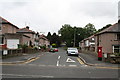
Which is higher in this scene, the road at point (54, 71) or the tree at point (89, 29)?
the tree at point (89, 29)

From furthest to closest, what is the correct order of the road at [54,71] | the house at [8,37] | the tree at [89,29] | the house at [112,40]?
the tree at [89,29]
the house at [8,37]
the house at [112,40]
the road at [54,71]

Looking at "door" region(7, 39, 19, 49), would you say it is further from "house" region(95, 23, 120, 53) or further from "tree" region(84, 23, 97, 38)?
"tree" region(84, 23, 97, 38)

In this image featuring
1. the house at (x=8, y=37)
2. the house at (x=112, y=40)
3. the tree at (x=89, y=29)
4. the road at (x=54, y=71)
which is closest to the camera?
the road at (x=54, y=71)

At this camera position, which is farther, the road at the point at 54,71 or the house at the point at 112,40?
the house at the point at 112,40

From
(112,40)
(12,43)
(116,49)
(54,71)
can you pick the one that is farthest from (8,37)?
(54,71)

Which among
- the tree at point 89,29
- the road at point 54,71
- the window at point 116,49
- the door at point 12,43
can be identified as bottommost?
the road at point 54,71

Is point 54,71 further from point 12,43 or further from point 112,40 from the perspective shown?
point 12,43

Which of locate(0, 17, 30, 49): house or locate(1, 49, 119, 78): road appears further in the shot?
locate(0, 17, 30, 49): house

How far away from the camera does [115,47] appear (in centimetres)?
3612

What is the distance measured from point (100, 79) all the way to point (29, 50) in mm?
27548

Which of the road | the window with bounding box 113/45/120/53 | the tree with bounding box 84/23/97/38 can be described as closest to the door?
the window with bounding box 113/45/120/53

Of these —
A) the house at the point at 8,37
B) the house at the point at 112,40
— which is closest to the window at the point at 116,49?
the house at the point at 112,40

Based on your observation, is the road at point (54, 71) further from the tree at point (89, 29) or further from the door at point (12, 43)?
the tree at point (89, 29)

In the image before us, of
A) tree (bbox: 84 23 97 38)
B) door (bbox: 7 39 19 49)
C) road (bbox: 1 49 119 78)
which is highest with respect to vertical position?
tree (bbox: 84 23 97 38)
